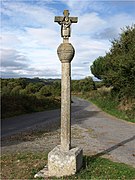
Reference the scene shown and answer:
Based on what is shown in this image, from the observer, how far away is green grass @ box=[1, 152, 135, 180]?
A: 6316mm

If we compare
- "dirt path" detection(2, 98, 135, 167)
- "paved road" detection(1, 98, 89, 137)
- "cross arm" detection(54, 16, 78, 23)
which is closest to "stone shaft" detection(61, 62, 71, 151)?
"cross arm" detection(54, 16, 78, 23)

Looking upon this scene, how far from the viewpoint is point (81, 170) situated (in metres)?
6.56

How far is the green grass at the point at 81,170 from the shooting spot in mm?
6316

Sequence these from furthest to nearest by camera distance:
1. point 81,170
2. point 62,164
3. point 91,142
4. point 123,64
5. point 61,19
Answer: point 123,64 < point 91,142 < point 61,19 < point 81,170 < point 62,164

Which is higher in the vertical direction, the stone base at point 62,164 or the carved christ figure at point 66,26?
the carved christ figure at point 66,26

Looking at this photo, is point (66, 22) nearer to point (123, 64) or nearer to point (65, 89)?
point (65, 89)

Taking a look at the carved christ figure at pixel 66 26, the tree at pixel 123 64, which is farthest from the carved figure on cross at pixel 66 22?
the tree at pixel 123 64

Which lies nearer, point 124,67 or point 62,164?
point 62,164

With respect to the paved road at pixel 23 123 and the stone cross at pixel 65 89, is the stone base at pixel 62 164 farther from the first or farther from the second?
the paved road at pixel 23 123

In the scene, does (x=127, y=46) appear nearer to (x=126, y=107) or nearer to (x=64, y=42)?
(x=126, y=107)

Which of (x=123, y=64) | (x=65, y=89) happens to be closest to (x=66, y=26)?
(x=65, y=89)

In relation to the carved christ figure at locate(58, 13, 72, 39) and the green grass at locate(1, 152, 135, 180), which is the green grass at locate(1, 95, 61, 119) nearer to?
the green grass at locate(1, 152, 135, 180)

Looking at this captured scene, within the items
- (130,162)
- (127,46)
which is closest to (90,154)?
(130,162)

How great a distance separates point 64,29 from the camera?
6.72 meters
